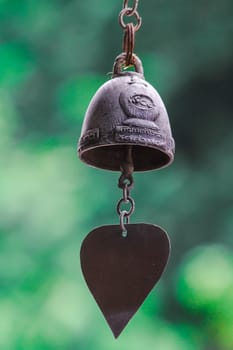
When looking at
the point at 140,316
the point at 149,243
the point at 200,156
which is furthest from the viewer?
the point at 200,156

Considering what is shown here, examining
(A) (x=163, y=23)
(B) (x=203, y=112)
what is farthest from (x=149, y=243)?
(A) (x=163, y=23)

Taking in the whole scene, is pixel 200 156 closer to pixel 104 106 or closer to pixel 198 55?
pixel 198 55

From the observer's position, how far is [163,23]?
2.20 m

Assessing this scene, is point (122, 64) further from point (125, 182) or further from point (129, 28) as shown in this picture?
point (125, 182)

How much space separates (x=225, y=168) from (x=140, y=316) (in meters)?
0.47

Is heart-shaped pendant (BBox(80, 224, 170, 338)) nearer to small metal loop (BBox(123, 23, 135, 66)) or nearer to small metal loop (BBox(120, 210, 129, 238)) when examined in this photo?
small metal loop (BBox(120, 210, 129, 238))

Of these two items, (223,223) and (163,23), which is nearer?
(223,223)

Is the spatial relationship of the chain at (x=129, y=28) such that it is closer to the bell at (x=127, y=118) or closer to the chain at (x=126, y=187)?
the bell at (x=127, y=118)

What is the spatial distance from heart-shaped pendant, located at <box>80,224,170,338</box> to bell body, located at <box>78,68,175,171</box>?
131 millimetres

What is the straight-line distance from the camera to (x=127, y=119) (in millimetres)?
1145

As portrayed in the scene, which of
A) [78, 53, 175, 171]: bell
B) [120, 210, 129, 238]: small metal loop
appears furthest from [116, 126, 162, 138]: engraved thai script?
[120, 210, 129, 238]: small metal loop

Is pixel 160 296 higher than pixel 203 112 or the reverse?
the reverse

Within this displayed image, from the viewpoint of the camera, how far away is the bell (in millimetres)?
1133

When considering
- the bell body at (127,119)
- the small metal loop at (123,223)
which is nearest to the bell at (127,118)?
the bell body at (127,119)
